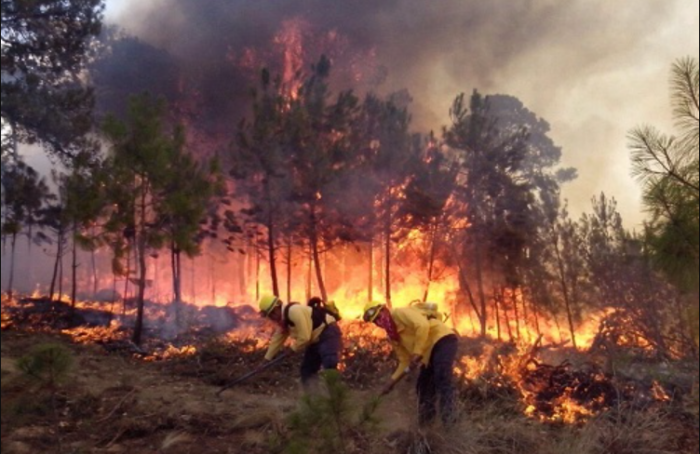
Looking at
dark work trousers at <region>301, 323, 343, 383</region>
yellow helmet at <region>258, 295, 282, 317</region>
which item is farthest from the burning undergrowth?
yellow helmet at <region>258, 295, 282, 317</region>

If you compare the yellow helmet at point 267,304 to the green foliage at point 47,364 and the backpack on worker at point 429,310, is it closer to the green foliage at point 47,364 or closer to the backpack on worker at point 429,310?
the backpack on worker at point 429,310

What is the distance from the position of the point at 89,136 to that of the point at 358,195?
6.98 meters

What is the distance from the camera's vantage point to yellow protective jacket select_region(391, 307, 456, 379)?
5578mm

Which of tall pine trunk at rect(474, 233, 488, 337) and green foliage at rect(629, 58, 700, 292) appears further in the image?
tall pine trunk at rect(474, 233, 488, 337)

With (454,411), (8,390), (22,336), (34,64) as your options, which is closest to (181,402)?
(8,390)

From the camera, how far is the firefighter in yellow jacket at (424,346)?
5551 millimetres

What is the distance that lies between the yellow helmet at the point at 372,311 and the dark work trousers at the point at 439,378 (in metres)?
0.72

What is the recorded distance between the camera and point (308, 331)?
6.22 meters

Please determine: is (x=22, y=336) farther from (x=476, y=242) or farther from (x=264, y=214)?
(x=476, y=242)

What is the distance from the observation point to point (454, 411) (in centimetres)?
504

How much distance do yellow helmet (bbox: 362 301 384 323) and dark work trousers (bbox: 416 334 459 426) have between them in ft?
2.35

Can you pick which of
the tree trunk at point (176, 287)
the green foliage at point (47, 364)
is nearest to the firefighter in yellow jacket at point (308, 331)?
the green foliage at point (47, 364)

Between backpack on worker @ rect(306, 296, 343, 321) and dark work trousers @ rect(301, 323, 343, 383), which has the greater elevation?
backpack on worker @ rect(306, 296, 343, 321)

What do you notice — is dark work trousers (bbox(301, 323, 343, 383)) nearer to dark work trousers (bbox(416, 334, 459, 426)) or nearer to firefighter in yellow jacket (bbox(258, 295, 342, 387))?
firefighter in yellow jacket (bbox(258, 295, 342, 387))
